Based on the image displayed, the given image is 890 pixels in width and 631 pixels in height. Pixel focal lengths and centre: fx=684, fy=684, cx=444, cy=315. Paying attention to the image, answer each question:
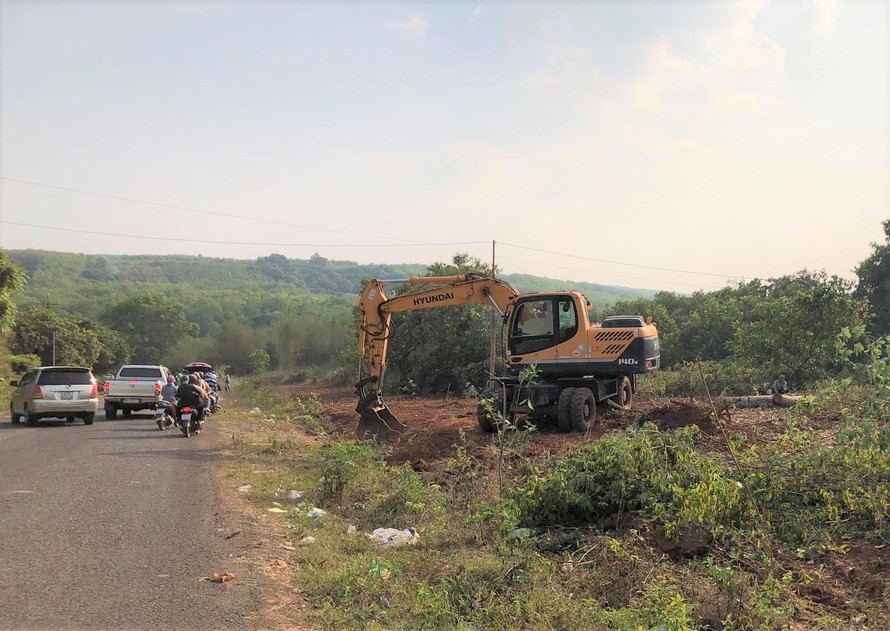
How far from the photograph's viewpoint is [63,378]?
63.8ft

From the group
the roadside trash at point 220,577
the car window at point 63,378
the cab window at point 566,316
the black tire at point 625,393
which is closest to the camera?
the roadside trash at point 220,577

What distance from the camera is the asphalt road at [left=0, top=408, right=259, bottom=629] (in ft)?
16.8

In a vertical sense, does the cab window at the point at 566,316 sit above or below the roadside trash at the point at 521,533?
above

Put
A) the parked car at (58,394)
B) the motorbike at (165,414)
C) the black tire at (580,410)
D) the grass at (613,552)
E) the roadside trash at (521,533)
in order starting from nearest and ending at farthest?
the grass at (613,552)
the roadside trash at (521,533)
the black tire at (580,410)
the motorbike at (165,414)
the parked car at (58,394)

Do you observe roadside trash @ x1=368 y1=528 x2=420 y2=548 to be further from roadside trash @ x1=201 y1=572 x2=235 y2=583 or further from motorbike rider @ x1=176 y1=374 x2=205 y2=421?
motorbike rider @ x1=176 y1=374 x2=205 y2=421

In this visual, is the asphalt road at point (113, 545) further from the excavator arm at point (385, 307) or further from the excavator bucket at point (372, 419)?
the excavator arm at point (385, 307)

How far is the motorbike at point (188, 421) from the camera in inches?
640

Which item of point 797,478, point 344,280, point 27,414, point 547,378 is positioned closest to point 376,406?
point 547,378

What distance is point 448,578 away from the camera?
567 cm

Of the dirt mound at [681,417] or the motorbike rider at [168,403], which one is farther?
the motorbike rider at [168,403]

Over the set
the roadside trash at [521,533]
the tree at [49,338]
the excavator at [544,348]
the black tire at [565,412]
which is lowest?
the tree at [49,338]

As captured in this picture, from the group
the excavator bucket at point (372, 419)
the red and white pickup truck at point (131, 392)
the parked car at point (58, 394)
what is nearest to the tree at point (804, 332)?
the excavator bucket at point (372, 419)

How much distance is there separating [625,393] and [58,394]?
15.6 meters

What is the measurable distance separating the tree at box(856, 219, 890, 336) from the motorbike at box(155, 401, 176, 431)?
30.8m
